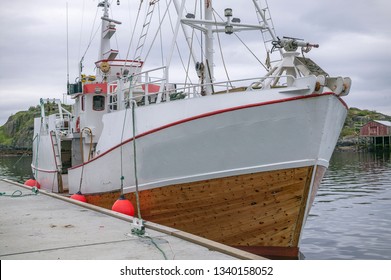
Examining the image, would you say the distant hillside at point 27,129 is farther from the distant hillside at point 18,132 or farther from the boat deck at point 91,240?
the boat deck at point 91,240

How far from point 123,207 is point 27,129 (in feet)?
296

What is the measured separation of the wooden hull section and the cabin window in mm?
6191

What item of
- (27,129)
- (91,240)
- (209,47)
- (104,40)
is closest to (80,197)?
(209,47)

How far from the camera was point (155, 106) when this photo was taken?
9430mm

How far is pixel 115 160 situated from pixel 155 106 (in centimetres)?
190

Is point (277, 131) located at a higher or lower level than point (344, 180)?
higher

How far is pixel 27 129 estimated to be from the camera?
93.2 meters

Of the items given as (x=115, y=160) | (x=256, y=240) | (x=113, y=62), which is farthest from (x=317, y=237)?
(x=113, y=62)

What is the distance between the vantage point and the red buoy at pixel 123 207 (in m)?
9.52

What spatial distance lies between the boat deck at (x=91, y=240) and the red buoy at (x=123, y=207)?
0.48 m

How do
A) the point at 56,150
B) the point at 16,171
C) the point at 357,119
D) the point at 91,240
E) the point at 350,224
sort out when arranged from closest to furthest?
the point at 91,240 → the point at 350,224 → the point at 56,150 → the point at 16,171 → the point at 357,119

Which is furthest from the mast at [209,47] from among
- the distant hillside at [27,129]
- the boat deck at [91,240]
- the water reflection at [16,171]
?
the distant hillside at [27,129]

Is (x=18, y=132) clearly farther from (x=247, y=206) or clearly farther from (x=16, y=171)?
(x=247, y=206)
